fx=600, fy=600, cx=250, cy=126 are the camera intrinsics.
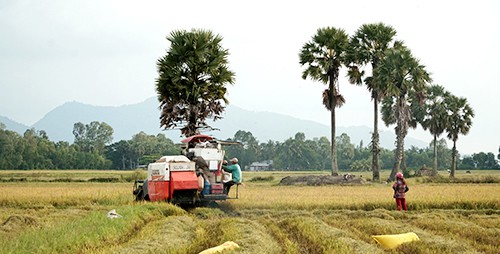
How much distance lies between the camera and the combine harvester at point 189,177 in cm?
2058

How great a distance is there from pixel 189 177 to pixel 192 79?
14477mm

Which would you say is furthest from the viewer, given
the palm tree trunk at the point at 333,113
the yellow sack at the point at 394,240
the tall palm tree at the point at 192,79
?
the palm tree trunk at the point at 333,113

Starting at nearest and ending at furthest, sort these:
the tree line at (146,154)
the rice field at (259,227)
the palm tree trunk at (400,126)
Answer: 1. the rice field at (259,227)
2. the palm tree trunk at (400,126)
3. the tree line at (146,154)

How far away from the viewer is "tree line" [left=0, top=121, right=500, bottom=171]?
3755 inches

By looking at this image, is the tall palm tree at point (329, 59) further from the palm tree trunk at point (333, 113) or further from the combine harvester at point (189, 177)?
the combine harvester at point (189, 177)

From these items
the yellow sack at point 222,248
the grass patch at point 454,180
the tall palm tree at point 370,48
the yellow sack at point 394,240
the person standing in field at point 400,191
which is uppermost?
the tall palm tree at point 370,48

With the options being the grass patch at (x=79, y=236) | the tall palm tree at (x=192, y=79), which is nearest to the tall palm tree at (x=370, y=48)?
the tall palm tree at (x=192, y=79)

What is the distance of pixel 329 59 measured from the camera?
1785 inches

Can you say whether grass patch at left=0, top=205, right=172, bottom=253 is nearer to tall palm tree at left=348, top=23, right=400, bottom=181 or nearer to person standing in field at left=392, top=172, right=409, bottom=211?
person standing in field at left=392, top=172, right=409, bottom=211

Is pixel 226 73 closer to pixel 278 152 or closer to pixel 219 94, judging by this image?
pixel 219 94

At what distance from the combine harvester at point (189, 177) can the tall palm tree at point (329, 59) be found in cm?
2330

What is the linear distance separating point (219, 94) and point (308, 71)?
1255 centimetres

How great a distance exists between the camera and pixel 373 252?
10.8 meters

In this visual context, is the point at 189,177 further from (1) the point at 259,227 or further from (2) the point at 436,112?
(2) the point at 436,112
